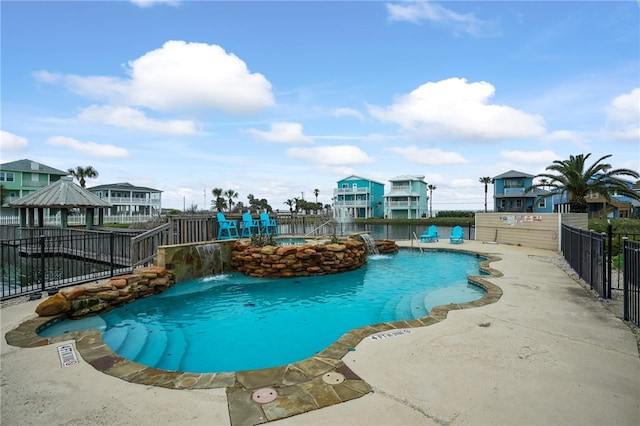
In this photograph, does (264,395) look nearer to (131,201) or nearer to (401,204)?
(401,204)

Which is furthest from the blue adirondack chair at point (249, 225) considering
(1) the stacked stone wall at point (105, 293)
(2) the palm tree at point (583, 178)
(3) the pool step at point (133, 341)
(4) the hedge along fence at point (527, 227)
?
(2) the palm tree at point (583, 178)

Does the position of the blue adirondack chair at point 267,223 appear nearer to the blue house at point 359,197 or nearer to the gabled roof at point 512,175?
the blue house at point 359,197

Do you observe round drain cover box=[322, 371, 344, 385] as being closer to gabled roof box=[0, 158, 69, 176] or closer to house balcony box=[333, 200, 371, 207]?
gabled roof box=[0, 158, 69, 176]

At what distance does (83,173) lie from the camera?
4338 centimetres

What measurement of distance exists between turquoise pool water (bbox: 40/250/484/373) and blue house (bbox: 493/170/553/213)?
3533cm

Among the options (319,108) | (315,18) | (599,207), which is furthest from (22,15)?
(599,207)

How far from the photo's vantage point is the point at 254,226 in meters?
13.4

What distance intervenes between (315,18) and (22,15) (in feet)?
28.5

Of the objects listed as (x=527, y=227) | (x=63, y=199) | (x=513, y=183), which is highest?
(x=513, y=183)

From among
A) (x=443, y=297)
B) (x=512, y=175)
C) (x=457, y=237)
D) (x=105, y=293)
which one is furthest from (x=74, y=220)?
(x=512, y=175)

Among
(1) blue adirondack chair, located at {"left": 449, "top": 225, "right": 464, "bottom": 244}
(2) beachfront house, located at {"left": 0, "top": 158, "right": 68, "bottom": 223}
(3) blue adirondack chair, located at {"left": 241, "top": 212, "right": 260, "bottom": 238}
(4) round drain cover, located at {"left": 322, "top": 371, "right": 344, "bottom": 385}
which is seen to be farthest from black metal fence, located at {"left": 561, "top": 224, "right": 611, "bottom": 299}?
(2) beachfront house, located at {"left": 0, "top": 158, "right": 68, "bottom": 223}

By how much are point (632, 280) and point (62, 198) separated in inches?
773

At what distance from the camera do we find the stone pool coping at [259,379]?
2.69m

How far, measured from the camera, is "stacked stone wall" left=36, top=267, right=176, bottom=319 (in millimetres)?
5664
